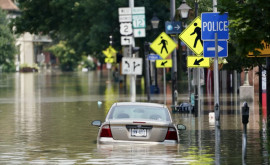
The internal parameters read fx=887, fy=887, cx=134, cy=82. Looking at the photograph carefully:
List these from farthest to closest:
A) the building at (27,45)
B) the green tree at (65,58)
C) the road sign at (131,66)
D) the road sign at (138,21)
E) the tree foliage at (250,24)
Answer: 1. the green tree at (65,58)
2. the building at (27,45)
3. the road sign at (138,21)
4. the road sign at (131,66)
5. the tree foliage at (250,24)

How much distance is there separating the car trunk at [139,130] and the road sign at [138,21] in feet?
74.8

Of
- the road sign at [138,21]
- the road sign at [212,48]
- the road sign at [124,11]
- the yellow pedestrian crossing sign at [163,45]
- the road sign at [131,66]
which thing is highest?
the road sign at [124,11]

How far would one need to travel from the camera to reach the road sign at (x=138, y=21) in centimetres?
4147

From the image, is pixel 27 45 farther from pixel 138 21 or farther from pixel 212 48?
pixel 212 48

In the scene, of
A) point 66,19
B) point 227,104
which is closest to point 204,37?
point 227,104

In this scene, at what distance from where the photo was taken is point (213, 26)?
19359 millimetres

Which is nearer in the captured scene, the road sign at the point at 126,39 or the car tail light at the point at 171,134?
the car tail light at the point at 171,134

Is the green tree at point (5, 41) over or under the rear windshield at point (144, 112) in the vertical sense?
over

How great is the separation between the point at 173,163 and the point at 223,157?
1.70 meters

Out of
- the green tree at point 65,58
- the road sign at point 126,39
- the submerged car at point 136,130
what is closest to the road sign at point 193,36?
the submerged car at point 136,130

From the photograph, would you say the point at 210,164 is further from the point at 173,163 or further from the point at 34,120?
the point at 34,120

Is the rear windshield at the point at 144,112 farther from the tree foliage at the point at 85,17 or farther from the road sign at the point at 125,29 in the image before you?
the tree foliage at the point at 85,17

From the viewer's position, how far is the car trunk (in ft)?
61.5

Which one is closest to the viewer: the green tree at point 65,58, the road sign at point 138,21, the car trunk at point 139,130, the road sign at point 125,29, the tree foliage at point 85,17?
the car trunk at point 139,130
